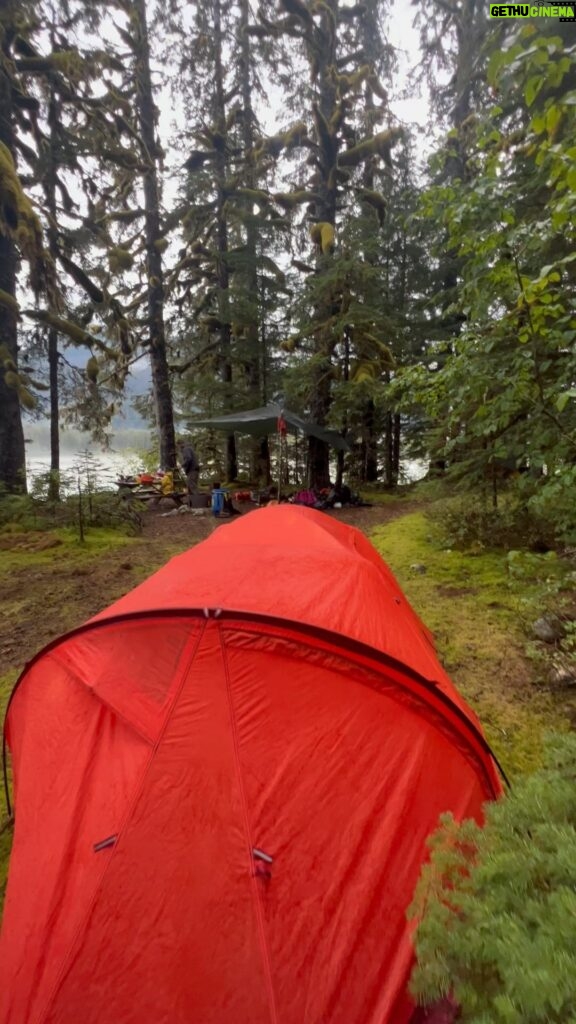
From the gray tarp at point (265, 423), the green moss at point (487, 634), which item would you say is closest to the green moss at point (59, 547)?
the gray tarp at point (265, 423)

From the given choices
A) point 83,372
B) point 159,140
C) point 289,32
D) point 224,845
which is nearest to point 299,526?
point 224,845

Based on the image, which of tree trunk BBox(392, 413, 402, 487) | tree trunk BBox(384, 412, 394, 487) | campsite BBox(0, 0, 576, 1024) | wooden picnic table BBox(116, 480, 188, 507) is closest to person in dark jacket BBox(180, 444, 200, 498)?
wooden picnic table BBox(116, 480, 188, 507)

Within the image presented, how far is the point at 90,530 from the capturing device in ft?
25.2

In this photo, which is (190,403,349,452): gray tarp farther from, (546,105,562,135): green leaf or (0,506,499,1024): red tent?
(546,105,562,135): green leaf

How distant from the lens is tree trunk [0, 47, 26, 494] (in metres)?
7.98

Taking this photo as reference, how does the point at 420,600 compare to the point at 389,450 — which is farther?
the point at 389,450

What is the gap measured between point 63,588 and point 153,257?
1056cm

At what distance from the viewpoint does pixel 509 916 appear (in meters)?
0.90

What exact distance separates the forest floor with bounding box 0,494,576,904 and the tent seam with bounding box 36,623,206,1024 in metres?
0.87

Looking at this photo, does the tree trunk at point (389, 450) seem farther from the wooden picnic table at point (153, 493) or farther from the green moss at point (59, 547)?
the green moss at point (59, 547)

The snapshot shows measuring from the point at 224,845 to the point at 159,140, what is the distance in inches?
604

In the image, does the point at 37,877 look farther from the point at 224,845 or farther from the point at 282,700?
the point at 282,700

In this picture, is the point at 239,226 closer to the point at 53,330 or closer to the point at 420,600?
the point at 53,330

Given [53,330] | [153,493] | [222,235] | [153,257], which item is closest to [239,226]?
[222,235]
